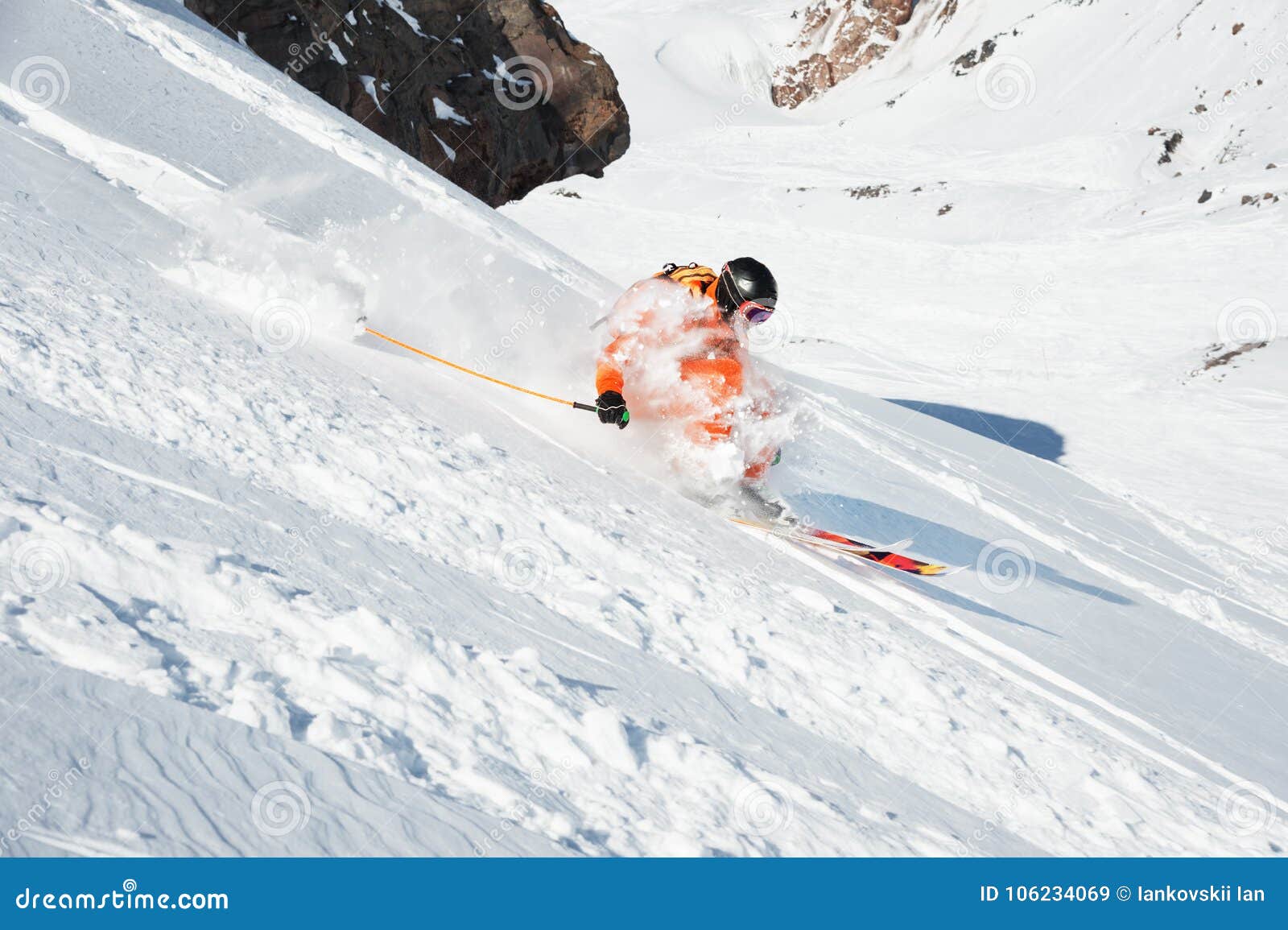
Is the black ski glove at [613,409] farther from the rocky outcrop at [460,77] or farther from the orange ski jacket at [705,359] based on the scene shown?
the rocky outcrop at [460,77]

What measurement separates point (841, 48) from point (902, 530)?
84086mm

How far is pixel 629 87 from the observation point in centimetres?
7156

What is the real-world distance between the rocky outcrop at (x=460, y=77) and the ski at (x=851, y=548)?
16.3m

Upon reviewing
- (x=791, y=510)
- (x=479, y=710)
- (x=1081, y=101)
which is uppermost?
(x=1081, y=101)

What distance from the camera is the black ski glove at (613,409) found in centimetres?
557

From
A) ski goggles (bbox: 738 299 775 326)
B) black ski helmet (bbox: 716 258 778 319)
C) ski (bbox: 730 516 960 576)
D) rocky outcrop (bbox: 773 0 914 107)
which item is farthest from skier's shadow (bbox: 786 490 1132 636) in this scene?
rocky outcrop (bbox: 773 0 914 107)

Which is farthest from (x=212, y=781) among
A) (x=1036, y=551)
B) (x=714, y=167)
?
(x=714, y=167)

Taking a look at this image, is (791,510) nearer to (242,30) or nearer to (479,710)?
(479,710)

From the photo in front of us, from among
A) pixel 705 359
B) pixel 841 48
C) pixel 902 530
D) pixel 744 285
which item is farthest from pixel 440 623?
pixel 841 48

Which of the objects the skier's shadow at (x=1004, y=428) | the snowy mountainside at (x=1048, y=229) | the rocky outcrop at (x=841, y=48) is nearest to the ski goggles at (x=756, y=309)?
the snowy mountainside at (x=1048, y=229)

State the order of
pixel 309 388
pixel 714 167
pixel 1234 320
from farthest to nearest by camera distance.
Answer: pixel 714 167
pixel 1234 320
pixel 309 388

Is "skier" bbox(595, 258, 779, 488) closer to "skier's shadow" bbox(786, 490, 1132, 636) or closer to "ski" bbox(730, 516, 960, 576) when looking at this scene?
"ski" bbox(730, 516, 960, 576)

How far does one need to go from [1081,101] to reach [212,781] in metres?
58.2

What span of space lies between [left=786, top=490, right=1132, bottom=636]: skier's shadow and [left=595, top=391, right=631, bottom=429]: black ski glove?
157cm
